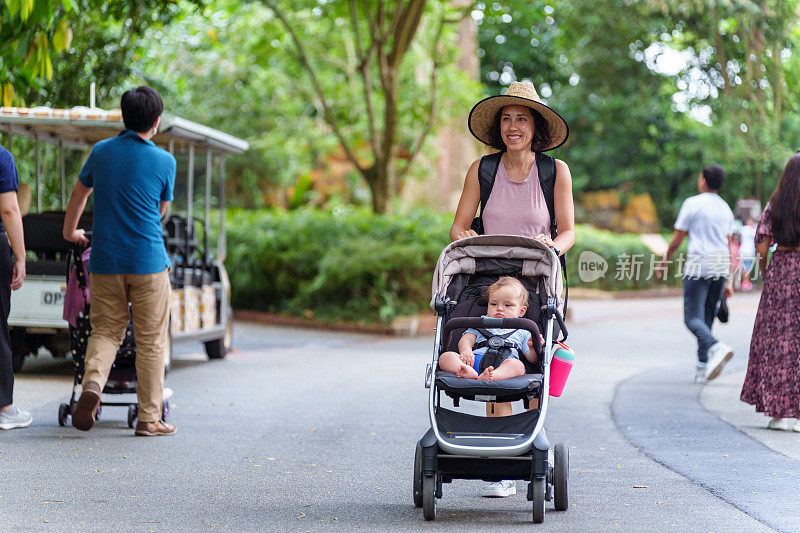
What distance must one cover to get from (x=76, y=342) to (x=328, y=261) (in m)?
9.26

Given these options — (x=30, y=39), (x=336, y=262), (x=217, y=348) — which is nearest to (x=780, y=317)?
(x=30, y=39)

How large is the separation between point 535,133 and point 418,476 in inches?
79.5

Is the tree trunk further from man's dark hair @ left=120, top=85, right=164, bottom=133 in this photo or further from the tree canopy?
man's dark hair @ left=120, top=85, right=164, bottom=133

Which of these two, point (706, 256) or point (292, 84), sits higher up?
point (292, 84)

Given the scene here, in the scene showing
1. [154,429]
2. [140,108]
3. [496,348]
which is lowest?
[154,429]

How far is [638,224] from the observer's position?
3497 centimetres

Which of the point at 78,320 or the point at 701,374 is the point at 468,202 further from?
the point at 701,374

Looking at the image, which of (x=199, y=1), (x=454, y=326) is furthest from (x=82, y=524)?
(x=199, y=1)

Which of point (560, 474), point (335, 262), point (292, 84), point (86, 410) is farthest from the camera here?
point (292, 84)

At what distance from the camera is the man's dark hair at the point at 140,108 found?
660cm

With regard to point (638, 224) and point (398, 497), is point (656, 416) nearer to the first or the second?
point (398, 497)

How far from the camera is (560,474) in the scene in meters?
4.94

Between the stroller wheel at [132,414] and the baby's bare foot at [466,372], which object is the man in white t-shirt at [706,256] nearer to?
the stroller wheel at [132,414]

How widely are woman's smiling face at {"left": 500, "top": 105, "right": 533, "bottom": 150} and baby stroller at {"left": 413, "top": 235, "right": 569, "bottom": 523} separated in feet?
1.95
